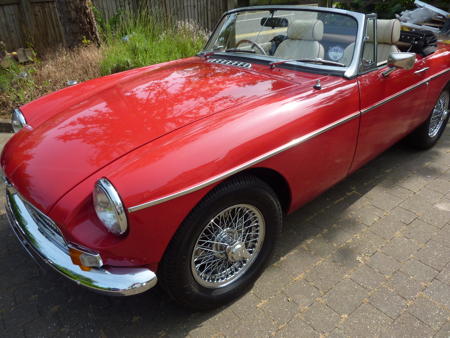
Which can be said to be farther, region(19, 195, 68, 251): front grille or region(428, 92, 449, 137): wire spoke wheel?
region(428, 92, 449, 137): wire spoke wheel

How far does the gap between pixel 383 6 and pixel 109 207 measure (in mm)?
10239

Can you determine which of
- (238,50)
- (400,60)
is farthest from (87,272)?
(400,60)

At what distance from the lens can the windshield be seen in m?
2.74

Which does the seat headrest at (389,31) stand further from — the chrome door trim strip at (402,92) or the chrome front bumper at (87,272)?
the chrome front bumper at (87,272)

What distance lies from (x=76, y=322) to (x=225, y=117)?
146 centimetres

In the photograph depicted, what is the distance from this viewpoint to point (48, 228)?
190 centimetres

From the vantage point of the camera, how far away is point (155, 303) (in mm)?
2230

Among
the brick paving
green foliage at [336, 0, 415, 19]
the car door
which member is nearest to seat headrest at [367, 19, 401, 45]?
the car door

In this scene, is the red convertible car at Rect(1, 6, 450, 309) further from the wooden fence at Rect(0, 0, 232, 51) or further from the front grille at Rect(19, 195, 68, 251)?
the wooden fence at Rect(0, 0, 232, 51)

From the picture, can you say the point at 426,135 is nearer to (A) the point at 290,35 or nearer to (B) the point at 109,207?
(A) the point at 290,35

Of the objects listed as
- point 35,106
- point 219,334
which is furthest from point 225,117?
point 35,106

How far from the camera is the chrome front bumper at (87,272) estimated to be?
168 cm

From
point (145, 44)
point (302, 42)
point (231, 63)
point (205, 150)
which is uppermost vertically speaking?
point (302, 42)

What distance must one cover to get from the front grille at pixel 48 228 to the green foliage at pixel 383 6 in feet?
31.7
